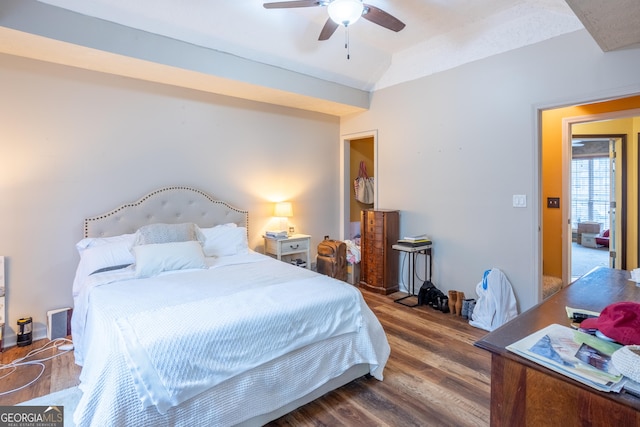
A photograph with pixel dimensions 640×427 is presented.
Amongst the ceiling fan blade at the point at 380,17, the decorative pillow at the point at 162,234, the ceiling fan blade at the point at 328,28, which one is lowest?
the decorative pillow at the point at 162,234

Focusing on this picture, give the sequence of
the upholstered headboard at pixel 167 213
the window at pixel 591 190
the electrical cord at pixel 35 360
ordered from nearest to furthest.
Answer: the electrical cord at pixel 35 360, the upholstered headboard at pixel 167 213, the window at pixel 591 190

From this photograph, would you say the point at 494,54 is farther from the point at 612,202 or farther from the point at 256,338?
the point at 256,338

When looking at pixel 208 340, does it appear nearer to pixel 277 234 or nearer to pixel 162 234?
pixel 162 234

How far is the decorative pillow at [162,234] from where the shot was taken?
2.89 m

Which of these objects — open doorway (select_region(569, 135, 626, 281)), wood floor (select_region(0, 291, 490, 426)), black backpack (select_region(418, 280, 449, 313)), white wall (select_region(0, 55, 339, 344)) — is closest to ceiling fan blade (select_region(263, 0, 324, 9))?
white wall (select_region(0, 55, 339, 344))

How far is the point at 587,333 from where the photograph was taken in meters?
1.09

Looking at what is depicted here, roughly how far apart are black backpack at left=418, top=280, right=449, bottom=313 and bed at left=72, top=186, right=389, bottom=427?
5.11 feet

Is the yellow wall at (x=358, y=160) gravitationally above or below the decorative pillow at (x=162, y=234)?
above

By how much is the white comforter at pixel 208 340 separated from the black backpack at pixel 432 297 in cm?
159

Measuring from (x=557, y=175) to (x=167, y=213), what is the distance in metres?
4.52

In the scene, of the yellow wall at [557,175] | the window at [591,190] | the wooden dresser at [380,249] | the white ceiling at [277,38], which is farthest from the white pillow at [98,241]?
the window at [591,190]

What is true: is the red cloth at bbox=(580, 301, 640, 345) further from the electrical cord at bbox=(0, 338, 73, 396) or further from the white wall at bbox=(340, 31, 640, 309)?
the electrical cord at bbox=(0, 338, 73, 396)

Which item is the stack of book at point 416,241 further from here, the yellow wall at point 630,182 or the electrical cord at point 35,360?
the electrical cord at point 35,360
